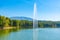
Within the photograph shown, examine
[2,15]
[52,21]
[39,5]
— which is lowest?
→ [52,21]

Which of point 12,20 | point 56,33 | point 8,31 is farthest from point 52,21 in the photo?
point 8,31

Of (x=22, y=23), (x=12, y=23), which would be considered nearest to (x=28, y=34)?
(x=22, y=23)

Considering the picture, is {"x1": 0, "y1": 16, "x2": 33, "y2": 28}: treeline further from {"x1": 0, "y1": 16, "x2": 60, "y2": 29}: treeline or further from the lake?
the lake

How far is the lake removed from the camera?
9.75 ft

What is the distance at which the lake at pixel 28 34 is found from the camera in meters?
2.97

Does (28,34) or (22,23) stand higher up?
(22,23)

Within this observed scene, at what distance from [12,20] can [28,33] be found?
60 cm

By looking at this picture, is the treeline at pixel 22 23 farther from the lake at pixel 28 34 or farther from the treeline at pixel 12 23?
the lake at pixel 28 34

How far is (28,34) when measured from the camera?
10.0 feet

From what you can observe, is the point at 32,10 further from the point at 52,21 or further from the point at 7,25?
the point at 7,25

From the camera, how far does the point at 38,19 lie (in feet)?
9.80

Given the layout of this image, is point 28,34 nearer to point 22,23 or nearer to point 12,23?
point 22,23

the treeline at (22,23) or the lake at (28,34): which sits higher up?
the treeline at (22,23)

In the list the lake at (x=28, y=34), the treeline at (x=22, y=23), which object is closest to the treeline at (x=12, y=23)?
the treeline at (x=22, y=23)
